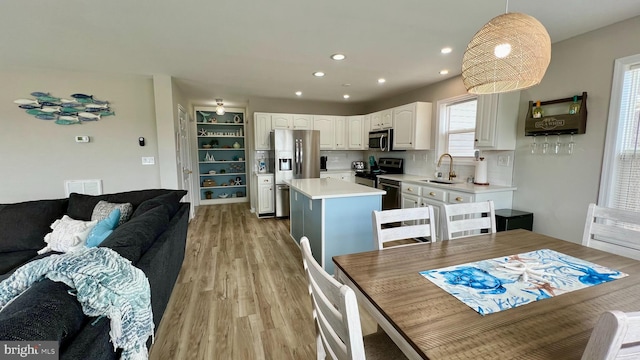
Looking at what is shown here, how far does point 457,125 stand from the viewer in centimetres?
403

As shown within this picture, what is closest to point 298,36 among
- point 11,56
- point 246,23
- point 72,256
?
point 246,23

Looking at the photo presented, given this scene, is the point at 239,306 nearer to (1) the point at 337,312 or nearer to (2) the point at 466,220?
(1) the point at 337,312

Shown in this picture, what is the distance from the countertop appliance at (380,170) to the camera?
5.04 m

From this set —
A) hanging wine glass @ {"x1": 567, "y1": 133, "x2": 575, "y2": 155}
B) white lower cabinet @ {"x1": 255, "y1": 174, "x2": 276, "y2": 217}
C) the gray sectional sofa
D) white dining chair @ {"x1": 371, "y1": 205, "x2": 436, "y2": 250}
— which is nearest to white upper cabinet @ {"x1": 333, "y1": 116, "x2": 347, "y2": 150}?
white lower cabinet @ {"x1": 255, "y1": 174, "x2": 276, "y2": 217}

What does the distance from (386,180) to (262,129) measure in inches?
104

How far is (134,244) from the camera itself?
1.48 m

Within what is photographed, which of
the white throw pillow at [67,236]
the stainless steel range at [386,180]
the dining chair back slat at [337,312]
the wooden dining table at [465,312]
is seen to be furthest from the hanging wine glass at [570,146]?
the white throw pillow at [67,236]

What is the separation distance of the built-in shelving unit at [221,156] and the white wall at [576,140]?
585cm

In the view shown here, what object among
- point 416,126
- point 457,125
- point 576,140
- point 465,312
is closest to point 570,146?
point 576,140

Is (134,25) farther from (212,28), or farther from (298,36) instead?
(298,36)

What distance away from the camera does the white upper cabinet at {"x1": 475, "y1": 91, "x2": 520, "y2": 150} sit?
3055mm

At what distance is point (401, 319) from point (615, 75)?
119 inches

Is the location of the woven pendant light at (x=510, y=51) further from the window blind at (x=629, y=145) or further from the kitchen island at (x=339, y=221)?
the window blind at (x=629, y=145)

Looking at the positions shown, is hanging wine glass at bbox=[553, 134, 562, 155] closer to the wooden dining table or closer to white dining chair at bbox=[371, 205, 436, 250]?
the wooden dining table
